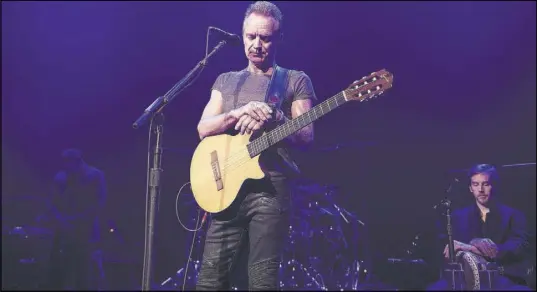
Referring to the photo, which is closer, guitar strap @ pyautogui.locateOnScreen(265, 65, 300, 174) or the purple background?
guitar strap @ pyautogui.locateOnScreen(265, 65, 300, 174)

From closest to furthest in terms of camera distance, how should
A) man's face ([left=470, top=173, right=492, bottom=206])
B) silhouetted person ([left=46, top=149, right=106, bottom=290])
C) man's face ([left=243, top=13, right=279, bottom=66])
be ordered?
1. man's face ([left=243, top=13, right=279, bottom=66])
2. man's face ([left=470, top=173, right=492, bottom=206])
3. silhouetted person ([left=46, top=149, right=106, bottom=290])

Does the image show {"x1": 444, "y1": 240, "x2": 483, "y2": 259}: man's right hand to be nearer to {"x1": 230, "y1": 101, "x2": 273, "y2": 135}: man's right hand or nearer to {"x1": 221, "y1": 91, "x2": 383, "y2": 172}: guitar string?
{"x1": 221, "y1": 91, "x2": 383, "y2": 172}: guitar string

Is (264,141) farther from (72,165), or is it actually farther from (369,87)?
(72,165)

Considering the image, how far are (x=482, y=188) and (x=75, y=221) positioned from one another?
19.0ft

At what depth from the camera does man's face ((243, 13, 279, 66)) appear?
348cm

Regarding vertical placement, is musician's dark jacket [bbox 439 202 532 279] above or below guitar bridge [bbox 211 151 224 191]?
below

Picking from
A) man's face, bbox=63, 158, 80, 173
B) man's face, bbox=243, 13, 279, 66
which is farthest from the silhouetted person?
man's face, bbox=243, 13, 279, 66

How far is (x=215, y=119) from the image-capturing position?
330 cm

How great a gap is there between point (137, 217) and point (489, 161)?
643 cm

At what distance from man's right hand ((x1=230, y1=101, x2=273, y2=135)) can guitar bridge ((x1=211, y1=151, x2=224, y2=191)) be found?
333 mm

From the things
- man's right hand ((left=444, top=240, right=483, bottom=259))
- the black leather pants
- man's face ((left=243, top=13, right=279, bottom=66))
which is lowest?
man's right hand ((left=444, top=240, right=483, bottom=259))

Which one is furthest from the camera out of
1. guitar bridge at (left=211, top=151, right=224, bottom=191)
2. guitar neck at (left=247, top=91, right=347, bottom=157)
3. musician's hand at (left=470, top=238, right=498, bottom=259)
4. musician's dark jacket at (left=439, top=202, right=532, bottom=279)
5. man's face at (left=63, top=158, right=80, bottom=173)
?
man's face at (left=63, top=158, right=80, bottom=173)

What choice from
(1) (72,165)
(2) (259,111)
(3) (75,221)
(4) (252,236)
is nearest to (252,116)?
(2) (259,111)

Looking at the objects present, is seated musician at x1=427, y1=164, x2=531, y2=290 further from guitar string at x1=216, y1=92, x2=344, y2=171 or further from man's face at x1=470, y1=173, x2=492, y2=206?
guitar string at x1=216, y1=92, x2=344, y2=171
